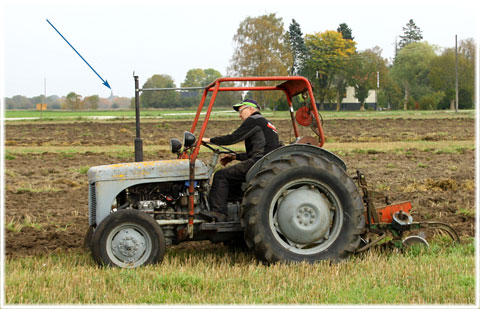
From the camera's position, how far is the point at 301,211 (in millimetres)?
6473

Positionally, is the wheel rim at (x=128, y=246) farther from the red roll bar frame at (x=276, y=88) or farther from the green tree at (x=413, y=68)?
the green tree at (x=413, y=68)

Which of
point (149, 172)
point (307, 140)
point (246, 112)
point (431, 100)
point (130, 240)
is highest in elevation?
point (431, 100)

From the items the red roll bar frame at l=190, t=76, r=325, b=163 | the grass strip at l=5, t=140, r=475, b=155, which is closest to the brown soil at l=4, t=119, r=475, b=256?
the red roll bar frame at l=190, t=76, r=325, b=163

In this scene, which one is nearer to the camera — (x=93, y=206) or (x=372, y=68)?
(x=93, y=206)

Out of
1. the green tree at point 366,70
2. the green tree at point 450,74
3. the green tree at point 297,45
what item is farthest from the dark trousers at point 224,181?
the green tree at point 366,70

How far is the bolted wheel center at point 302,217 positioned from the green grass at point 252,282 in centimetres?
36

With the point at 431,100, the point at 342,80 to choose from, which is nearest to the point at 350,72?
the point at 342,80

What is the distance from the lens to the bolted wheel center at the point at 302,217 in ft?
21.2

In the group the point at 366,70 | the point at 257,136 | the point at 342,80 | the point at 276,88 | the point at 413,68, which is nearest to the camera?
the point at 257,136

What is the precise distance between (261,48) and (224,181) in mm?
47580

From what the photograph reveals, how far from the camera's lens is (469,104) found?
71.1m

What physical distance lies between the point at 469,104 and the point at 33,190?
6728 centimetres

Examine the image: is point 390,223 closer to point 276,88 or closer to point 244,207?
point 244,207

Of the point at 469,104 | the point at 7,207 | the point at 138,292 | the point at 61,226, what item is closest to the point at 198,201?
the point at 138,292
